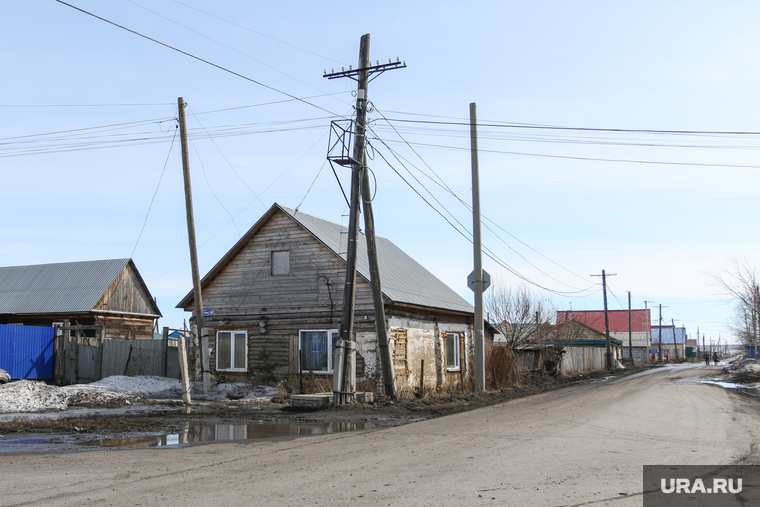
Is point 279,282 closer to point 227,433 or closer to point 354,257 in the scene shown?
point 354,257

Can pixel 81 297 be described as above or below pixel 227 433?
above

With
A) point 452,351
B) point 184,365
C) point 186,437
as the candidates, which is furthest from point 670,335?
point 186,437

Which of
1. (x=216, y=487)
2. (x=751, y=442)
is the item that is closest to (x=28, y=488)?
(x=216, y=487)

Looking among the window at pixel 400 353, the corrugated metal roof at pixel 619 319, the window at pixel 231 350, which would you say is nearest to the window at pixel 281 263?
the window at pixel 231 350

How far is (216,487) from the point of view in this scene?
6.93m

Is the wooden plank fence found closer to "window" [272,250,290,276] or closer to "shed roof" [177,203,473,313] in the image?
"shed roof" [177,203,473,313]

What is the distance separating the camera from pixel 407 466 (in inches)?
321

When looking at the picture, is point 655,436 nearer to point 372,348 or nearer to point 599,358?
point 372,348

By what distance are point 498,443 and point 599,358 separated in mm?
44839

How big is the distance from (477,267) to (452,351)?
6.52 meters

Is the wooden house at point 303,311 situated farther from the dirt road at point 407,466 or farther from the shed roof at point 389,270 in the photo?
the dirt road at point 407,466

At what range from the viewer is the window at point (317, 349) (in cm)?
2153

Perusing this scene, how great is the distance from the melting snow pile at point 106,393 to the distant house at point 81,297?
1415 centimetres

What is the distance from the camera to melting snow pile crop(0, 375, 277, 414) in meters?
16.4
